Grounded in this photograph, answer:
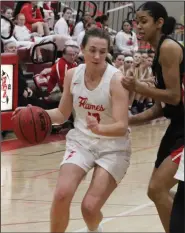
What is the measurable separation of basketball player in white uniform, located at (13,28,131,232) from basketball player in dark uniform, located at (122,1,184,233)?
0.29m

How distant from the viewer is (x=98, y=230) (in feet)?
15.6

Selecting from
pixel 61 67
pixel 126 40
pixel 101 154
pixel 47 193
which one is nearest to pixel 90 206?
pixel 101 154

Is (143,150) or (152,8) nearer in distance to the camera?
(152,8)

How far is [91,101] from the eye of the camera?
446cm

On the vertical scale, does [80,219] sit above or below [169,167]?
below

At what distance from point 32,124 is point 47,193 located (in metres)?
2.09

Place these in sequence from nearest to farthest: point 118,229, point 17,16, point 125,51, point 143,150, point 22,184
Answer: point 118,229 → point 22,184 → point 143,150 → point 17,16 → point 125,51

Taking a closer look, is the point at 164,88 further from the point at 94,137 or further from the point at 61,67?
the point at 61,67

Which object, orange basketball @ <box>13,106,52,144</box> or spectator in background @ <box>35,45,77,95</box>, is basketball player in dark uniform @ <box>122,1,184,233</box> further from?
spectator in background @ <box>35,45,77,95</box>

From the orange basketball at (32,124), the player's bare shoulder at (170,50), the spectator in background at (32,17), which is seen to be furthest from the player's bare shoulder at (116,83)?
the spectator in background at (32,17)

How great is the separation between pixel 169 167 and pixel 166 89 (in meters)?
0.49

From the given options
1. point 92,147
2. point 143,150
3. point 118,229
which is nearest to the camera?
point 92,147

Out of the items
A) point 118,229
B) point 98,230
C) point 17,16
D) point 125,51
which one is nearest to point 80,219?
point 118,229

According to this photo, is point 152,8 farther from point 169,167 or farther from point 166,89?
point 169,167
